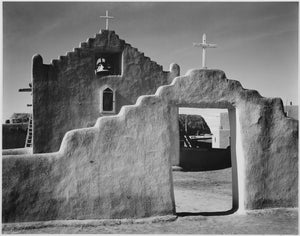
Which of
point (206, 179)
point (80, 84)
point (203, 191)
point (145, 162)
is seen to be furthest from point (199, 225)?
point (80, 84)

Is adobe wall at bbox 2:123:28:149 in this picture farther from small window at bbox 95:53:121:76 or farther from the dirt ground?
the dirt ground

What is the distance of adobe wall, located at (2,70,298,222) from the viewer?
21.1 feet

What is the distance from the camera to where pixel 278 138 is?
7586 millimetres

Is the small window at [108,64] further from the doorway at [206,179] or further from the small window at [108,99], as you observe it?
the doorway at [206,179]

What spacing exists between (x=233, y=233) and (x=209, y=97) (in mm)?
2932

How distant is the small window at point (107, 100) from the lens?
1421cm

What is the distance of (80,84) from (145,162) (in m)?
8.02

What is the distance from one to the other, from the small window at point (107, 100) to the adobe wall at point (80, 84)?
0.18 m

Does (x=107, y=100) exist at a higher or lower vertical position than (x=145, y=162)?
higher

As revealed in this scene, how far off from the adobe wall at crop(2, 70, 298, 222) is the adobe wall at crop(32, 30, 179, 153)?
7.17m

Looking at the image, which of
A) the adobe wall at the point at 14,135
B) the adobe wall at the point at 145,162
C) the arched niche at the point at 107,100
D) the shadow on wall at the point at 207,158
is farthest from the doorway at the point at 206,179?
the adobe wall at the point at 14,135

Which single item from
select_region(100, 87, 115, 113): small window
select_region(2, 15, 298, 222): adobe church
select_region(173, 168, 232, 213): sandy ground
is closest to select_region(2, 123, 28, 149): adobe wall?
select_region(100, 87, 115, 113): small window

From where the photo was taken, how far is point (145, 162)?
6.97 m

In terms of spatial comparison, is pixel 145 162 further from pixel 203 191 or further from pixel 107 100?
pixel 107 100
